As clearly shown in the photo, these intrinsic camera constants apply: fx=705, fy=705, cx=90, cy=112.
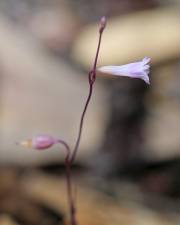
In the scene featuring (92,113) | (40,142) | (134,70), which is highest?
(134,70)

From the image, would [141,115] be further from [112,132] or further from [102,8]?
[102,8]

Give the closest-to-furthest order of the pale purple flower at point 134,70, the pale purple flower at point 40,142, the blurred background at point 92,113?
the pale purple flower at point 134,70 < the pale purple flower at point 40,142 < the blurred background at point 92,113

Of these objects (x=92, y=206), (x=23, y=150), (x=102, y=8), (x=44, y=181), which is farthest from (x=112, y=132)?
(x=102, y=8)

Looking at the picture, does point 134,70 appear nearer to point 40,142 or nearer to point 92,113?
point 40,142

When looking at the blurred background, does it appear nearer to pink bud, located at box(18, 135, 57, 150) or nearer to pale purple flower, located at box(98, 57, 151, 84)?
pink bud, located at box(18, 135, 57, 150)

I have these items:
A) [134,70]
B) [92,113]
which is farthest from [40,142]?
[92,113]

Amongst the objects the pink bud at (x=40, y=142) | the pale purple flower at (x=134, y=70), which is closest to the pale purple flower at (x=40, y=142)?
the pink bud at (x=40, y=142)

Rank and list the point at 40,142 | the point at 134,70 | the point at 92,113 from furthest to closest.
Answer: the point at 92,113
the point at 40,142
the point at 134,70

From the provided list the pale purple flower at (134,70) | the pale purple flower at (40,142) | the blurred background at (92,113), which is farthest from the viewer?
the blurred background at (92,113)

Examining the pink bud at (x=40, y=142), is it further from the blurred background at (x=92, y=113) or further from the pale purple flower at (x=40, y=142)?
the blurred background at (x=92, y=113)
